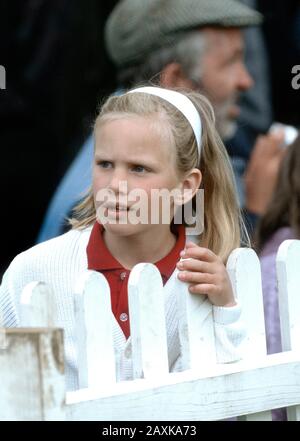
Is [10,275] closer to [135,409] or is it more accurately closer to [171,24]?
[135,409]

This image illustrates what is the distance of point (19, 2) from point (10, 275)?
3.21 m

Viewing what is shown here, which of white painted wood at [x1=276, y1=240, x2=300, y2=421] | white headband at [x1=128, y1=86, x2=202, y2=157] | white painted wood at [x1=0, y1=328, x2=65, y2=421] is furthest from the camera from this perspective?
white headband at [x1=128, y1=86, x2=202, y2=157]

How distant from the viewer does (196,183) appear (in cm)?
299

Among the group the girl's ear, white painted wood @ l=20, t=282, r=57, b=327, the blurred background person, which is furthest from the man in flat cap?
white painted wood @ l=20, t=282, r=57, b=327

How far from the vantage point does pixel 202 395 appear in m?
2.63

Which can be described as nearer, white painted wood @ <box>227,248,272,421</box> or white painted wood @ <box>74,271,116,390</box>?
white painted wood @ <box>74,271,116,390</box>

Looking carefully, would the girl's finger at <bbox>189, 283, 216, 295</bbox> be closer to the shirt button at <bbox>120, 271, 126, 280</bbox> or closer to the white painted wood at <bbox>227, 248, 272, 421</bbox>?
the white painted wood at <bbox>227, 248, 272, 421</bbox>

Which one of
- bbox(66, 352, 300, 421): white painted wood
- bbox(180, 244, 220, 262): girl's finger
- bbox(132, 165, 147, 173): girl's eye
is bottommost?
bbox(66, 352, 300, 421): white painted wood

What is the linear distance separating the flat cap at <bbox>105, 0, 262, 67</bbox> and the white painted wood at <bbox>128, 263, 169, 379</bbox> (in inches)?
93.7

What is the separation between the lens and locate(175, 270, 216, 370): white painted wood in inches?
105

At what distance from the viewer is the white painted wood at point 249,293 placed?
277 centimetres

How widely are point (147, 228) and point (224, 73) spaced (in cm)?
219

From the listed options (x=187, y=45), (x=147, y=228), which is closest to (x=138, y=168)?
(x=147, y=228)
